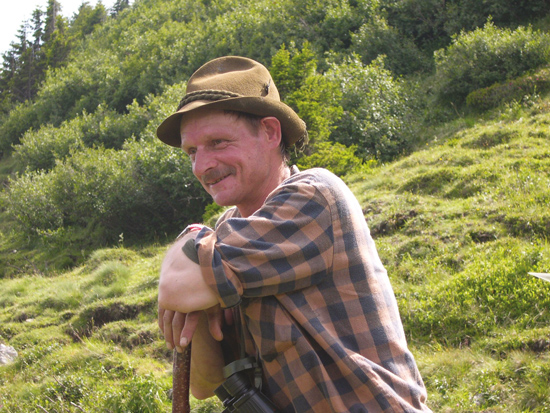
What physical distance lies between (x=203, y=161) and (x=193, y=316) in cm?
59

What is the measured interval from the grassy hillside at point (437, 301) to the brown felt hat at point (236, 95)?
295 cm

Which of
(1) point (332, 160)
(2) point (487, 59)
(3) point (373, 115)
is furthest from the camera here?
(3) point (373, 115)

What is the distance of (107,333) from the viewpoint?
27.1ft

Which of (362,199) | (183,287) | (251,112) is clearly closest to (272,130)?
(251,112)

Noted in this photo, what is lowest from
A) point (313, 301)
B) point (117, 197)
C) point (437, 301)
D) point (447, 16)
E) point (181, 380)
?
point (117, 197)

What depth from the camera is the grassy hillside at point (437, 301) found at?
15.0 ft

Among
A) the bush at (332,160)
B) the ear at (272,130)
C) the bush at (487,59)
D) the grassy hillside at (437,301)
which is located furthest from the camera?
the bush at (487,59)

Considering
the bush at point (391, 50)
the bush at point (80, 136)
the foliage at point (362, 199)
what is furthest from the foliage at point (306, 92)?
the bush at point (80, 136)

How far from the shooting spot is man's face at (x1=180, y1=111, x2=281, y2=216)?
2043 millimetres

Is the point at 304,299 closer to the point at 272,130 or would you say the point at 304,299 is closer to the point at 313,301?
the point at 313,301

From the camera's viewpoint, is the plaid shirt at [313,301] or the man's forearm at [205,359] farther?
the man's forearm at [205,359]

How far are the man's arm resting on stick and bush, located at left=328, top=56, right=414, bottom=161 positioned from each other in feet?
42.5

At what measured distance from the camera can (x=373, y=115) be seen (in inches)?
645

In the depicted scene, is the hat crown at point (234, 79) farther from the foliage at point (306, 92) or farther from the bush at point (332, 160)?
the foliage at point (306, 92)
